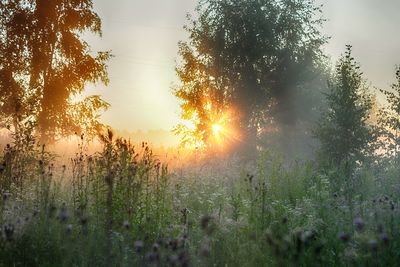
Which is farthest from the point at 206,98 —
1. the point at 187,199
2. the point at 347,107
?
the point at 187,199

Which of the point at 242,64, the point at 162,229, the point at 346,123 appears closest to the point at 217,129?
the point at 242,64

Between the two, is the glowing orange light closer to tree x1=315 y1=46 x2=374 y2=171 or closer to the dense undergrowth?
tree x1=315 y1=46 x2=374 y2=171

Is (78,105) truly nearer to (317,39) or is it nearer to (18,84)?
(18,84)

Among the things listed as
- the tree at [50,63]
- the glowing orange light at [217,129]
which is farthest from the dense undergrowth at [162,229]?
the glowing orange light at [217,129]

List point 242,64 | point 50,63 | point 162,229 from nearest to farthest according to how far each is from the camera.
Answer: point 162,229 → point 50,63 → point 242,64

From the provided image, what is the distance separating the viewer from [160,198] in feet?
25.2

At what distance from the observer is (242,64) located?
95.9ft

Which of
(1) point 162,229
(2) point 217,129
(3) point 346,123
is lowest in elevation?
(1) point 162,229

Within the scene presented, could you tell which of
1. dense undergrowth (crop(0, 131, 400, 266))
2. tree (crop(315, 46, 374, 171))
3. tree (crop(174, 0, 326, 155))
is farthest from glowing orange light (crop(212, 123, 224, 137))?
dense undergrowth (crop(0, 131, 400, 266))

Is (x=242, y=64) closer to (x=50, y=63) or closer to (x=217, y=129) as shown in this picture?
(x=217, y=129)

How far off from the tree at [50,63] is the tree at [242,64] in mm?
10961

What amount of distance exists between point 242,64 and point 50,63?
13560 mm

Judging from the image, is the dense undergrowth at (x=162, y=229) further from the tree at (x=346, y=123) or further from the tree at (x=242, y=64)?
the tree at (x=242, y=64)

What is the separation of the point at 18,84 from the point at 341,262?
15.9m
